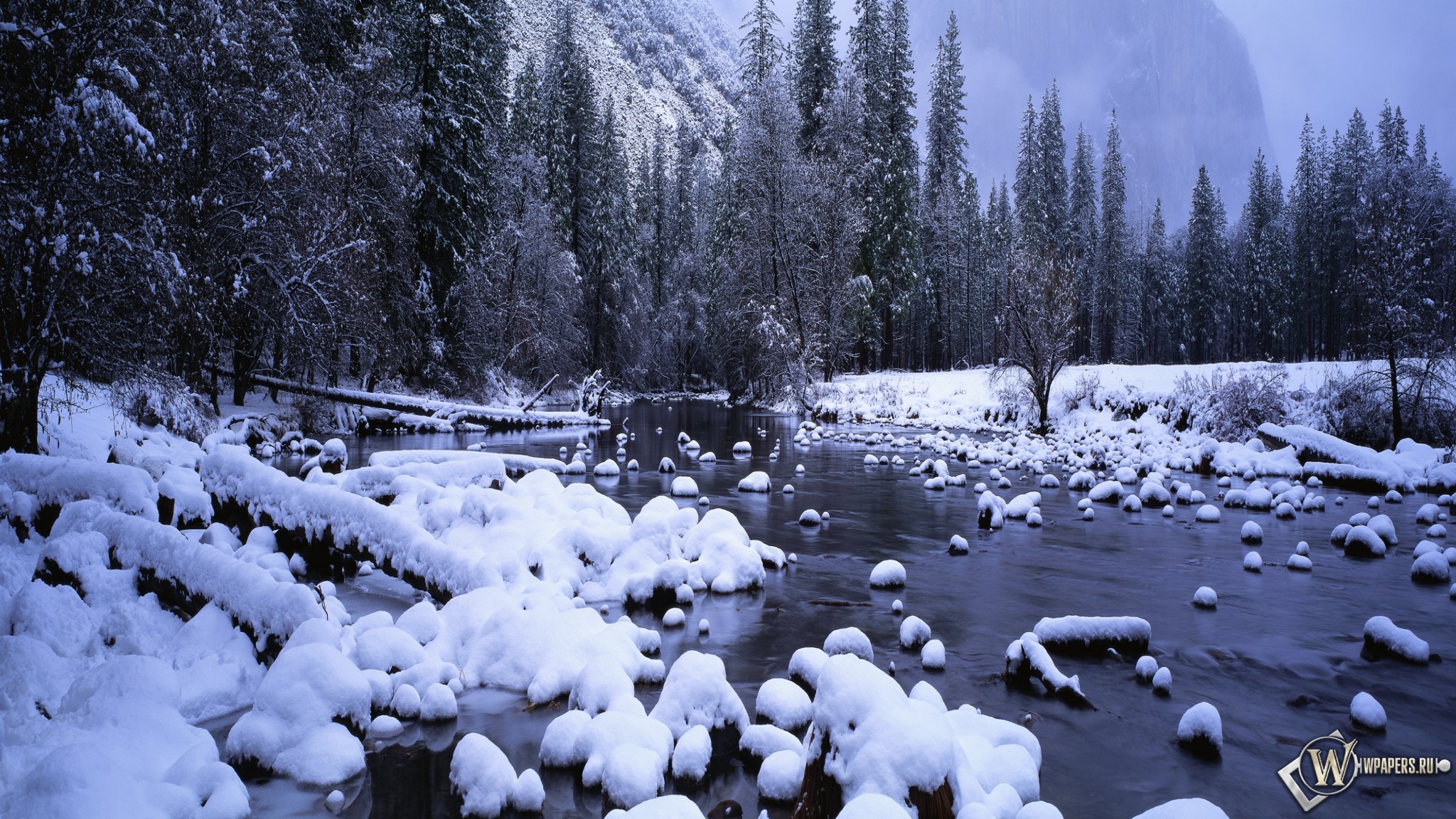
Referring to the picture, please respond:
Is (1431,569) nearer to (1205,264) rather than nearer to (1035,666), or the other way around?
(1035,666)

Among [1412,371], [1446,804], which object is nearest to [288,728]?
[1446,804]

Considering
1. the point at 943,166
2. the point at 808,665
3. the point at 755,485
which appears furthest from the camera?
the point at 943,166

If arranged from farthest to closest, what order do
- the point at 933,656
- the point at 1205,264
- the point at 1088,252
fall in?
the point at 1205,264 < the point at 1088,252 < the point at 933,656

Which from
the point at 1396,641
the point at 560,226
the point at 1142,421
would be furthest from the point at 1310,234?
the point at 1396,641

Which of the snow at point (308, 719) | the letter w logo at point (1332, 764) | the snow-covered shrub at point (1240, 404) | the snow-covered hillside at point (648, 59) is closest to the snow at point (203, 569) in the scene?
the snow at point (308, 719)

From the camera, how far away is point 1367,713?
3.89 m

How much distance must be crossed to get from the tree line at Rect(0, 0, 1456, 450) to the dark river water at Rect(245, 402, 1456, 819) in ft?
17.8

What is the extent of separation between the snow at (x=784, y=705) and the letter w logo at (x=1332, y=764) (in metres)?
2.37

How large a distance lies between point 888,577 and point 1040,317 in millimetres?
14201

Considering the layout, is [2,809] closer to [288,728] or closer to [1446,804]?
[288,728]

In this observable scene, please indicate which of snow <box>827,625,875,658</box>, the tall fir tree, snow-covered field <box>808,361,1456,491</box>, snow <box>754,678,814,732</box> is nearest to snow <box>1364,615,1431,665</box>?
snow <box>827,625,875,658</box>

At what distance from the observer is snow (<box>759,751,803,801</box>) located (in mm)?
3049

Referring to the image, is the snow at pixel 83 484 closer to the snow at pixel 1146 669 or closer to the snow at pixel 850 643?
the snow at pixel 850 643

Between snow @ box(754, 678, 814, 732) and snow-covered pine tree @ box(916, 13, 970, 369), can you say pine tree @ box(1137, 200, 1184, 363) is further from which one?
snow @ box(754, 678, 814, 732)
